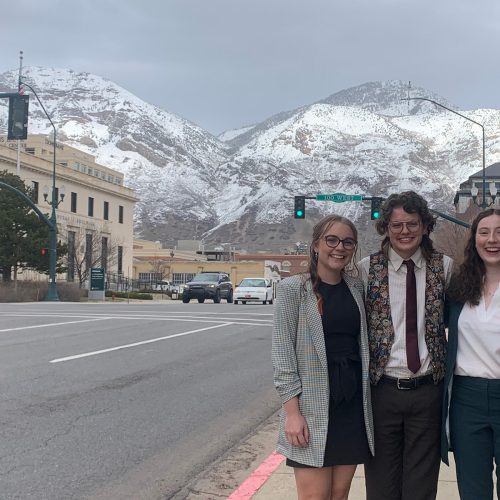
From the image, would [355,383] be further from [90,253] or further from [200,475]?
[90,253]

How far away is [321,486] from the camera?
12.0 feet

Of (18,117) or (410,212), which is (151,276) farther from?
(410,212)

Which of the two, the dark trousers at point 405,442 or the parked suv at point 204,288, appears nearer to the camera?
the dark trousers at point 405,442

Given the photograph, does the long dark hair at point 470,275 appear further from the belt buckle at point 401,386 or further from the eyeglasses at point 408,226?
the belt buckle at point 401,386

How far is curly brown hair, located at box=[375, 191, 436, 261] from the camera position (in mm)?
3822

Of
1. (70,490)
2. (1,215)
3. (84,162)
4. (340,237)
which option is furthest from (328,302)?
(84,162)

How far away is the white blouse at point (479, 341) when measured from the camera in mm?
3510

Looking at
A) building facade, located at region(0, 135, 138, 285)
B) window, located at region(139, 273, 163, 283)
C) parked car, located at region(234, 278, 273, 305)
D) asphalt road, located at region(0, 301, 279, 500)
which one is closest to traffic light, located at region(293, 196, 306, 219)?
parked car, located at region(234, 278, 273, 305)

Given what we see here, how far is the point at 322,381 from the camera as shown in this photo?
11.7ft

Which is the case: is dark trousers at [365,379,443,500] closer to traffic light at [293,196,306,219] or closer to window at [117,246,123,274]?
traffic light at [293,196,306,219]

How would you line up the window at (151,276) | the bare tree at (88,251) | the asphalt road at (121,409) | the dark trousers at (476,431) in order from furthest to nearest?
the window at (151,276) → the bare tree at (88,251) → the asphalt road at (121,409) → the dark trousers at (476,431)

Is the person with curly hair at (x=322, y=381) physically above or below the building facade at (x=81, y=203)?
below

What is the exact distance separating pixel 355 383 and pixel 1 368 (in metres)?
8.97

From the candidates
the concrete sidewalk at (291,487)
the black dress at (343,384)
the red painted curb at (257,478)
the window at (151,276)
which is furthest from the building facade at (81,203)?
the black dress at (343,384)
